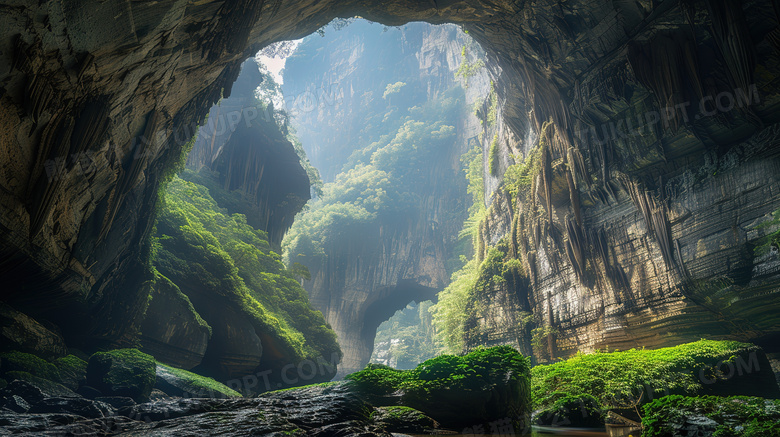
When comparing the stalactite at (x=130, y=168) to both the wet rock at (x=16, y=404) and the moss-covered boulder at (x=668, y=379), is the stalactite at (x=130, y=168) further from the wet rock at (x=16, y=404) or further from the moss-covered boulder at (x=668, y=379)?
the moss-covered boulder at (x=668, y=379)

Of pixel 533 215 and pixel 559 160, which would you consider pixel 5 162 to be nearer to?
pixel 559 160

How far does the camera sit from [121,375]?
809 centimetres

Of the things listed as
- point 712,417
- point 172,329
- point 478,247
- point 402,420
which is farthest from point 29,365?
point 478,247

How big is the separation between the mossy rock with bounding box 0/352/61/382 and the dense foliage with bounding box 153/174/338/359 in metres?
5.12

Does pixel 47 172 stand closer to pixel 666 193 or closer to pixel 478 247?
pixel 666 193

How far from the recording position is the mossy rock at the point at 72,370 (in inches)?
304

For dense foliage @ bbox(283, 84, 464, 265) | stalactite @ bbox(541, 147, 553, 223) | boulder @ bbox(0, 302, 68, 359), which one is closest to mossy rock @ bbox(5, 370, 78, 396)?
boulder @ bbox(0, 302, 68, 359)

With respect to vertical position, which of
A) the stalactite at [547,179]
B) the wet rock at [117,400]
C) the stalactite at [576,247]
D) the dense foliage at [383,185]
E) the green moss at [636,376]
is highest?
the dense foliage at [383,185]

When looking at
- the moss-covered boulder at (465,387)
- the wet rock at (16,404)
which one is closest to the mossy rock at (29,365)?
the wet rock at (16,404)

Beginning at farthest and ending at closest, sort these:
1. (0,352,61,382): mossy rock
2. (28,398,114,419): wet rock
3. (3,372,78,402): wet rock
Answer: (0,352,61,382): mossy rock < (3,372,78,402): wet rock < (28,398,114,419): wet rock

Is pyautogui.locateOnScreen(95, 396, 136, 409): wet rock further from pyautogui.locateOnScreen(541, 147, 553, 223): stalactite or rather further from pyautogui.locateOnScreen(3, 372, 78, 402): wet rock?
pyautogui.locateOnScreen(541, 147, 553, 223): stalactite

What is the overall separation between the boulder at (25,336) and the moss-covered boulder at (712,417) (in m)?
9.64

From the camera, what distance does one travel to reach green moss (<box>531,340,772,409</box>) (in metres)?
7.55

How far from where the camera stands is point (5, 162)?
4.86 metres
